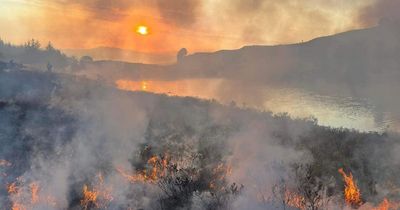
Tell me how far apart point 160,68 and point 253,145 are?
139ft

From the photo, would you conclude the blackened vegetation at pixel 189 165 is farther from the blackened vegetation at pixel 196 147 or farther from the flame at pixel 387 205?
the flame at pixel 387 205

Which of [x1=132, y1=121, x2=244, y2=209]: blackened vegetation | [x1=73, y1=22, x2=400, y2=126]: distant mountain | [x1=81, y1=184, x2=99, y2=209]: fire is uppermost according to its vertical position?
[x1=73, y1=22, x2=400, y2=126]: distant mountain

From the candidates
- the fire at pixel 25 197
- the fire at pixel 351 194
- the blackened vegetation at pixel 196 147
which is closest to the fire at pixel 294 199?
the blackened vegetation at pixel 196 147

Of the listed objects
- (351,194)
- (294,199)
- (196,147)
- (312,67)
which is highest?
(312,67)

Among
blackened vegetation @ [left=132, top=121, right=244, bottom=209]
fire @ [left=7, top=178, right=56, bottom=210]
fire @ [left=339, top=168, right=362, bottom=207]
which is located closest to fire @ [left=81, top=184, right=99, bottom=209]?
fire @ [left=7, top=178, right=56, bottom=210]

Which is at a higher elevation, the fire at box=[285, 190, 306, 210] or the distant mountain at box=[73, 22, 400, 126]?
the distant mountain at box=[73, 22, 400, 126]

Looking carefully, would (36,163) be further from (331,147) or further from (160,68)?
(160,68)

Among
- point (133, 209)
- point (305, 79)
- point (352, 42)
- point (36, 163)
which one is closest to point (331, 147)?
point (133, 209)

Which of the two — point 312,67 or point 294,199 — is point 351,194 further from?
point 312,67

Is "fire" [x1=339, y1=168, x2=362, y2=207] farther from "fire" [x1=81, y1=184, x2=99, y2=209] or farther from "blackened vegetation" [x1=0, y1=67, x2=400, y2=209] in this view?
"fire" [x1=81, y1=184, x2=99, y2=209]

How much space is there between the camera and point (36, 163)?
2236cm

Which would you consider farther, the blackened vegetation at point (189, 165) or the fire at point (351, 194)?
the blackened vegetation at point (189, 165)

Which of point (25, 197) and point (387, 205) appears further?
point (25, 197)

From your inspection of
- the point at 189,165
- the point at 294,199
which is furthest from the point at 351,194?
the point at 189,165
